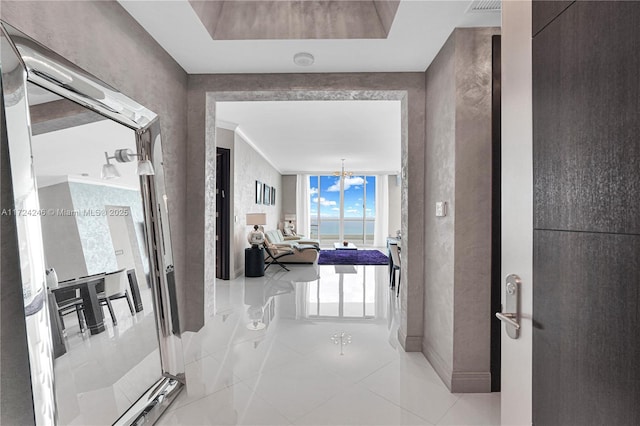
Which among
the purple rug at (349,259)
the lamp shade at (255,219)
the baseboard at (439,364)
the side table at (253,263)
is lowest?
the purple rug at (349,259)

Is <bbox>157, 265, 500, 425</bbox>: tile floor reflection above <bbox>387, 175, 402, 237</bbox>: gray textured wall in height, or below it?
below

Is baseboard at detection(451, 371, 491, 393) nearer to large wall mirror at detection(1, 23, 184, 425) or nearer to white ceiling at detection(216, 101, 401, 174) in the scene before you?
large wall mirror at detection(1, 23, 184, 425)

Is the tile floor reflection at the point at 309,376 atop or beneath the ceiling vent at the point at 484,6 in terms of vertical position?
beneath

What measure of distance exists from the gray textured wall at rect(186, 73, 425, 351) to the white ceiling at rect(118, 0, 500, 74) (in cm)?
8

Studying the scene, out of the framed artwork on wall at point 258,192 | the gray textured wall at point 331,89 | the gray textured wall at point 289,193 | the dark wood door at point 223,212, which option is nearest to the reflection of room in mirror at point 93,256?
the gray textured wall at point 331,89

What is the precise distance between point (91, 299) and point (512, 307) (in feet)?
5.86

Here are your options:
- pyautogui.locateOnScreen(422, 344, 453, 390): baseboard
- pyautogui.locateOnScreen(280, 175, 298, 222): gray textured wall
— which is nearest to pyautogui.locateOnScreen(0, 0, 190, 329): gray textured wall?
pyautogui.locateOnScreen(422, 344, 453, 390): baseboard

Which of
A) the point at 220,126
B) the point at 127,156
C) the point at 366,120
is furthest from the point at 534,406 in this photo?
the point at 220,126

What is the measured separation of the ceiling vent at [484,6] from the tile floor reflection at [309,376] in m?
2.48

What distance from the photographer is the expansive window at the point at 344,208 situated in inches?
482

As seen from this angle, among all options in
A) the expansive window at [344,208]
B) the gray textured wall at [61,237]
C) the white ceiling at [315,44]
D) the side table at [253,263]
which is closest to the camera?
the gray textured wall at [61,237]

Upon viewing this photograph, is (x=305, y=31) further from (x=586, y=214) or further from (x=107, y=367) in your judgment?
(x=107, y=367)

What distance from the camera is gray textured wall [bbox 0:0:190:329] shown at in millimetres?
1474

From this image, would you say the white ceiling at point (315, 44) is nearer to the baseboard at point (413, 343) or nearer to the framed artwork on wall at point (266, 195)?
the baseboard at point (413, 343)
